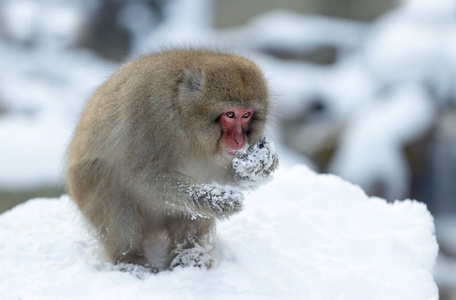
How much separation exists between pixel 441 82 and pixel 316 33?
3617 mm

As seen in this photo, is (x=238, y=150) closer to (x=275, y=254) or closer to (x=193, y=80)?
(x=193, y=80)

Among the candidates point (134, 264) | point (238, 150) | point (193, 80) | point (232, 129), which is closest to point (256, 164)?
point (238, 150)

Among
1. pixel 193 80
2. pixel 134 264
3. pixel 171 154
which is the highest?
pixel 193 80

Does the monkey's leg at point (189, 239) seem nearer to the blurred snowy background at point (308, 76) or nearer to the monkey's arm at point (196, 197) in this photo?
the monkey's arm at point (196, 197)

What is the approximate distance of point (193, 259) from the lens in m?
3.59

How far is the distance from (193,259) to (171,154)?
68 cm

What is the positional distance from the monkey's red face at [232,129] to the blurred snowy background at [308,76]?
324 cm

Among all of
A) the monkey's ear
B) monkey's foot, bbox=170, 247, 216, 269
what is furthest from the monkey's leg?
the monkey's ear

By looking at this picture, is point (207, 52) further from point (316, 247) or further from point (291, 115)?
point (291, 115)

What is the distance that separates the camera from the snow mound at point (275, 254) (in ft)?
10.7

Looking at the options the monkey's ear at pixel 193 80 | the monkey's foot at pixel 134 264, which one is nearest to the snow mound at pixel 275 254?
the monkey's foot at pixel 134 264

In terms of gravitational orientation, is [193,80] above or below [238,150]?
above

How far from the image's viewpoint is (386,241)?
3.91 meters

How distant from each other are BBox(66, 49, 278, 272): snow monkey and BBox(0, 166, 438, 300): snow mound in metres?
0.27
